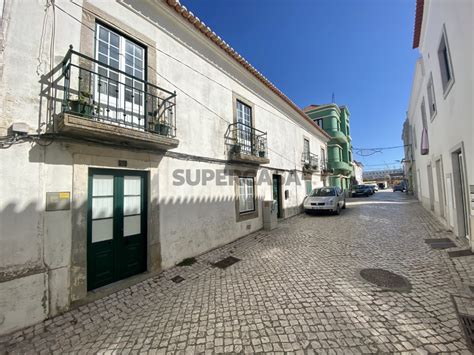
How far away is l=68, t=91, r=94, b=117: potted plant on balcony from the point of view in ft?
11.2

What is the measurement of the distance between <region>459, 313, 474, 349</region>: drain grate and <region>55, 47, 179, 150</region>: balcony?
543cm

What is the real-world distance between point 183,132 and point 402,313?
556 centimetres

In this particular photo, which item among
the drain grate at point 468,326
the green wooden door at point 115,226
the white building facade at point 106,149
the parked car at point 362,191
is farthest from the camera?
the parked car at point 362,191

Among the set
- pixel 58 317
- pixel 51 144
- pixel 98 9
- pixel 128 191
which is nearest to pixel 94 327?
pixel 58 317

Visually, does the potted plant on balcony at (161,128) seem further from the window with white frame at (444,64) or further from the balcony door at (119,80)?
the window with white frame at (444,64)

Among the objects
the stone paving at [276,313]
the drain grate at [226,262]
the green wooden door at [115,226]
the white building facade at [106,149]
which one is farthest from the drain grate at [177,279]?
the drain grate at [226,262]

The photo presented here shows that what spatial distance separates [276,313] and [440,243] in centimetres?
558

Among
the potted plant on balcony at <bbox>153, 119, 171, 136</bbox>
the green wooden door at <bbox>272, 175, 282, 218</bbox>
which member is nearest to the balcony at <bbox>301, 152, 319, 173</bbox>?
the green wooden door at <bbox>272, 175, 282, 218</bbox>

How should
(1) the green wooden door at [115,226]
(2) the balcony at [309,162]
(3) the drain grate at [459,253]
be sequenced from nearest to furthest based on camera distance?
(1) the green wooden door at [115,226] < (3) the drain grate at [459,253] < (2) the balcony at [309,162]

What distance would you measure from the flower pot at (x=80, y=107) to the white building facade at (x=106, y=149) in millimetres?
18

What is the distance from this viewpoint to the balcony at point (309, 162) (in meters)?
12.8

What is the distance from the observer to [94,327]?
2.92 m

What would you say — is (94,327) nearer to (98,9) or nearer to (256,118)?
(98,9)

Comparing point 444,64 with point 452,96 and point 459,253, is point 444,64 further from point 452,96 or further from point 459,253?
point 459,253
